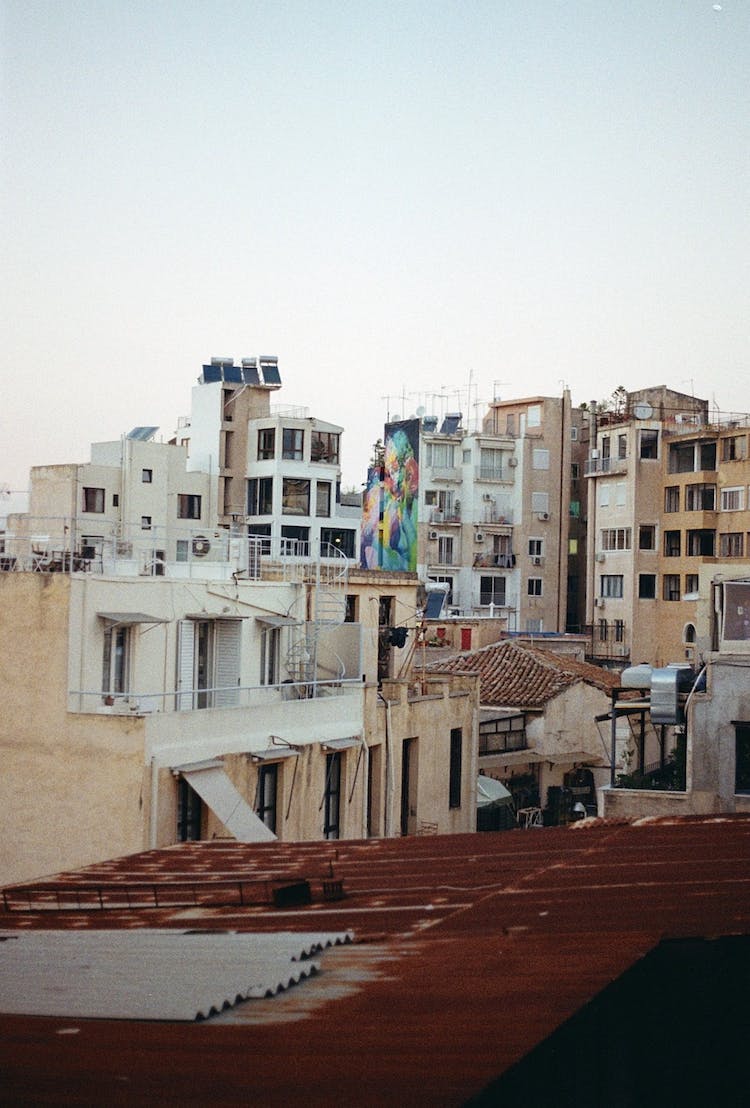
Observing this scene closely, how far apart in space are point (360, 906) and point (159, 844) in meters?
9.17

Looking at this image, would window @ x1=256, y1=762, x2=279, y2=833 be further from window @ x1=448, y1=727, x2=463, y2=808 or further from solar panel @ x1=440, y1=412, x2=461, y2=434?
solar panel @ x1=440, y1=412, x2=461, y2=434

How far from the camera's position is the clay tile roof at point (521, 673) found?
3325cm

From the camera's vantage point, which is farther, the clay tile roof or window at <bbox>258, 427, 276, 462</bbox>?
window at <bbox>258, 427, 276, 462</bbox>

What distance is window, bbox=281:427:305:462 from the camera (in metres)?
55.4

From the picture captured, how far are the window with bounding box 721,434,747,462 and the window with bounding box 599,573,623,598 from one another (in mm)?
6907

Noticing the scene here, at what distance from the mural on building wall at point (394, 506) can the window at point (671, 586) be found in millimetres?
11521

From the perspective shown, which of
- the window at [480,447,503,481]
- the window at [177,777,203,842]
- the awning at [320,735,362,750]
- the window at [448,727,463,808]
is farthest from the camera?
the window at [480,447,503,481]

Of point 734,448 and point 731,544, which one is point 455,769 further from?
point 734,448

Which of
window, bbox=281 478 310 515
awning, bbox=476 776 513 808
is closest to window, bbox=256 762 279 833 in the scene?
awning, bbox=476 776 513 808

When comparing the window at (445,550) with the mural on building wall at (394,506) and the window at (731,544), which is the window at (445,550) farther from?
the window at (731,544)

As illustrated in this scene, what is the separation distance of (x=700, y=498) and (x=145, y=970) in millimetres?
52167

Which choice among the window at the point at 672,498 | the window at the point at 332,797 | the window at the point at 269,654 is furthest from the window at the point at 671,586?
the window at the point at 332,797

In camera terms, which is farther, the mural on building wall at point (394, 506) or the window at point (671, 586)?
the mural on building wall at point (394, 506)

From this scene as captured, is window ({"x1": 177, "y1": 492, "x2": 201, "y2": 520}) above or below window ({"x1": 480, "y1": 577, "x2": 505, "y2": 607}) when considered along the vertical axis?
above
